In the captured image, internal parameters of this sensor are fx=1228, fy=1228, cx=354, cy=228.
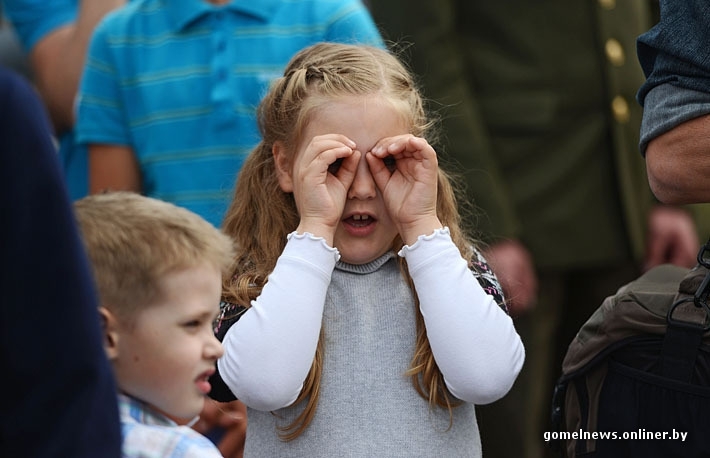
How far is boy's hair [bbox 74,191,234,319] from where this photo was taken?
1989 mm

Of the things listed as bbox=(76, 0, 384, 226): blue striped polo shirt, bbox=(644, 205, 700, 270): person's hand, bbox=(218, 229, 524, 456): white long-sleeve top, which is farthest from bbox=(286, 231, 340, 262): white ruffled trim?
bbox=(644, 205, 700, 270): person's hand

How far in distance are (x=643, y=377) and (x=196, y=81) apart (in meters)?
1.48

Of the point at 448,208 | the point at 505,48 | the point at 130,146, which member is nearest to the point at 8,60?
the point at 130,146

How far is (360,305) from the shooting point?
8.20 ft

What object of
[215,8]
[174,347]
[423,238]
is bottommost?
[423,238]

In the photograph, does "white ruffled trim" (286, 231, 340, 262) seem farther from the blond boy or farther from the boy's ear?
the boy's ear

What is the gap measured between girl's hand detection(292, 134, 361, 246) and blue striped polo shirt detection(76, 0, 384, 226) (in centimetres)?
81

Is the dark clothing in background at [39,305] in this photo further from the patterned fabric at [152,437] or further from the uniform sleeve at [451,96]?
the uniform sleeve at [451,96]

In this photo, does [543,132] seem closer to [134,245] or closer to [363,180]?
[363,180]

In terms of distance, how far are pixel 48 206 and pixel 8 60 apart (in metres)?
2.75

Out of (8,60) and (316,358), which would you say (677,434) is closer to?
(316,358)

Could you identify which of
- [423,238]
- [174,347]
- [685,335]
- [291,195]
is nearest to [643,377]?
[685,335]

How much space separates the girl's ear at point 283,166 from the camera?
2596 mm

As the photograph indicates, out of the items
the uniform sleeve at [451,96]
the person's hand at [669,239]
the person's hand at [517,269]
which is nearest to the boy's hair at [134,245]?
the person's hand at [517,269]
